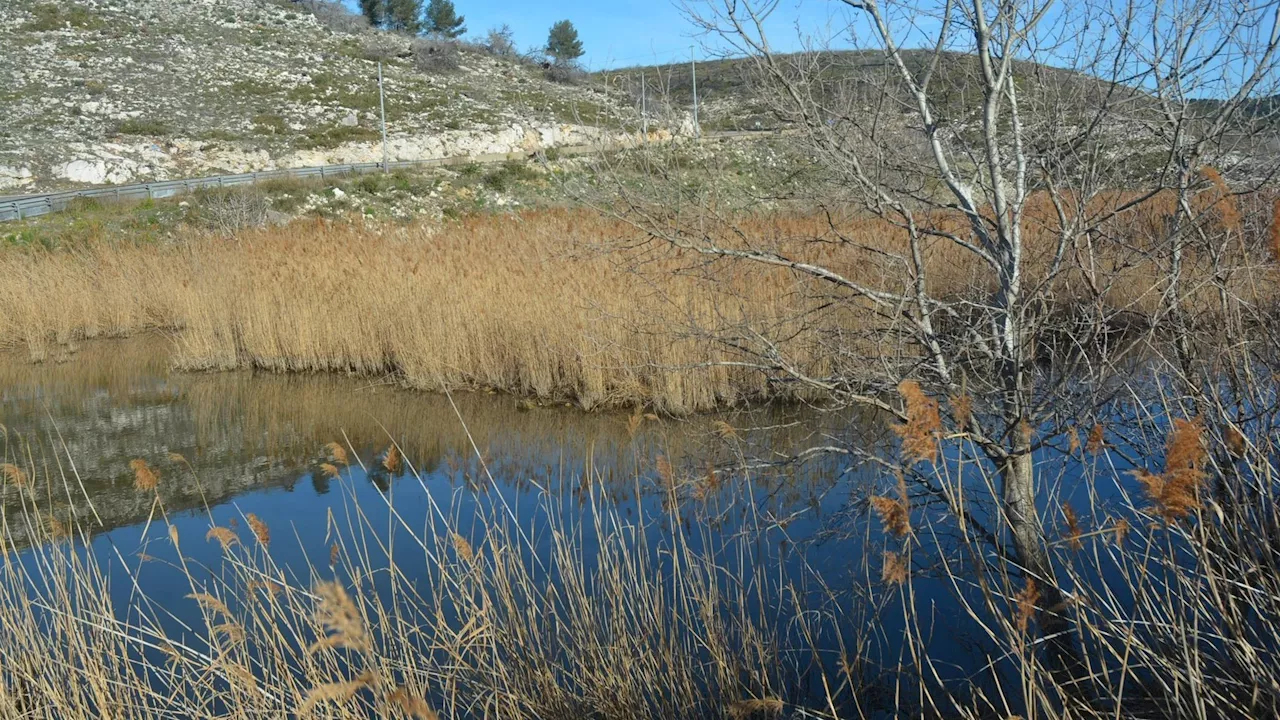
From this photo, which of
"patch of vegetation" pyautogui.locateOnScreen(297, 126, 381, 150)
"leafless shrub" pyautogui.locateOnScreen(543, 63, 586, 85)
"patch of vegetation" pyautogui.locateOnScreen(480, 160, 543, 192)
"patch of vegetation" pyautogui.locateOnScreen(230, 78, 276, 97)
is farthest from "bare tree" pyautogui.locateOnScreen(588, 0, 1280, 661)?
"leafless shrub" pyautogui.locateOnScreen(543, 63, 586, 85)

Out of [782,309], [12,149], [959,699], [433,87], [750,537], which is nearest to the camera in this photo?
[959,699]

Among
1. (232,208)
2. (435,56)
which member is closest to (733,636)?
(232,208)

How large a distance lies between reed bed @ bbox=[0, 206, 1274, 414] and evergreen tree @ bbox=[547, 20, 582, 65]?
37.7 meters

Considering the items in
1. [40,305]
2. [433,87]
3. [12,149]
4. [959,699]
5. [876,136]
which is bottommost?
[959,699]

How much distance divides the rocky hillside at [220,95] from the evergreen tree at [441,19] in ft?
20.7

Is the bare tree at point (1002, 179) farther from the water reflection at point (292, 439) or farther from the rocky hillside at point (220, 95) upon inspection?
the rocky hillside at point (220, 95)

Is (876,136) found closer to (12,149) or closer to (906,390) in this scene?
(906,390)

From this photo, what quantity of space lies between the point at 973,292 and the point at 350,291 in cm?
784

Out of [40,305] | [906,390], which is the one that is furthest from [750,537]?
[40,305]

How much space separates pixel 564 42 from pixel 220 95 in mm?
20278

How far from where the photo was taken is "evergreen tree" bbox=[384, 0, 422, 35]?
163ft

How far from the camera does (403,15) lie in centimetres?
5016

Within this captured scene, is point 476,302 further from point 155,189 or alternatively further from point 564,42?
point 564,42

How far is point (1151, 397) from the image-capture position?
4.45 meters
